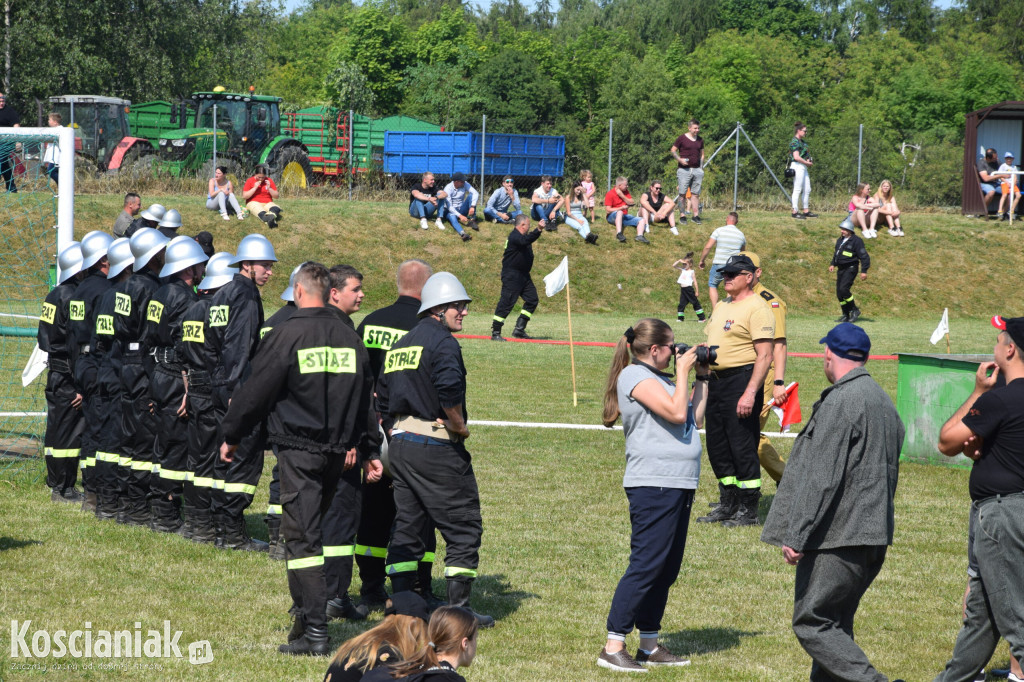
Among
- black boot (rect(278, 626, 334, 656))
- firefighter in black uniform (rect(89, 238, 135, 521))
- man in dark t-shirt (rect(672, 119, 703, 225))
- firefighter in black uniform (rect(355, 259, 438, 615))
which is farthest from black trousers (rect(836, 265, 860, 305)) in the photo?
black boot (rect(278, 626, 334, 656))

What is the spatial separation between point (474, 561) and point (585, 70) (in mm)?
65729

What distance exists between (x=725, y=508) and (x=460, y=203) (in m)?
21.1

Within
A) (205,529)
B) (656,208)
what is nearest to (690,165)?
(656,208)

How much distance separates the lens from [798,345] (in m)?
21.5

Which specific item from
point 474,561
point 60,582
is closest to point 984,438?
point 474,561

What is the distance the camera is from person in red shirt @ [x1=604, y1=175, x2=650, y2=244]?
30828 mm

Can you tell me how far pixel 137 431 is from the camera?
9.06m

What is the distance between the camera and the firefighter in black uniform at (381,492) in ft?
23.6

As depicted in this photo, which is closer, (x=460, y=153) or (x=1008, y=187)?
(x=460, y=153)

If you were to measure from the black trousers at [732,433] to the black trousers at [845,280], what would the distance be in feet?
58.0

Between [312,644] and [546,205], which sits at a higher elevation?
[546,205]

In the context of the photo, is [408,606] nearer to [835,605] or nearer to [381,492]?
[835,605]

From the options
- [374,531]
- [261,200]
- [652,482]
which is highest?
[261,200]

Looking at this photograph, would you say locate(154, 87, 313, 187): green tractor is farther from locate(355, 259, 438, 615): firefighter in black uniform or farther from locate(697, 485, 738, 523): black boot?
locate(355, 259, 438, 615): firefighter in black uniform
